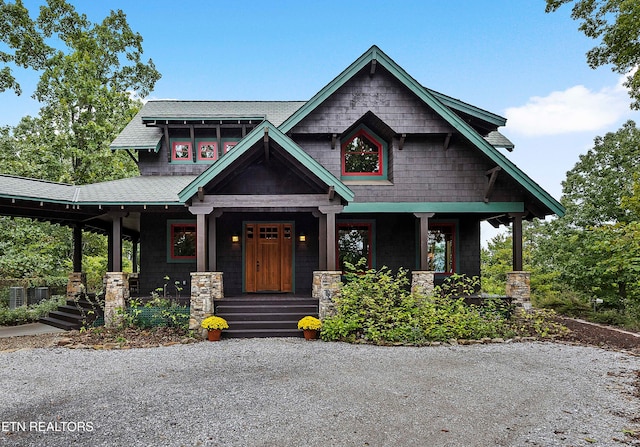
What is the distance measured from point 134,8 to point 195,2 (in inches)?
244

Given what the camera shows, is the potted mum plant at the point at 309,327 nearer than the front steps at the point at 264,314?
Yes

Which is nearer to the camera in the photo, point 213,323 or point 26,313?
point 213,323

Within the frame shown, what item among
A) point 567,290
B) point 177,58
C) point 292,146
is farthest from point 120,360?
point 177,58

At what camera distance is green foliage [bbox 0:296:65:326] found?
1112cm

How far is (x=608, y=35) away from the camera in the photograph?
12797 millimetres

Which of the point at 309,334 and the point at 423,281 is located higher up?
the point at 423,281

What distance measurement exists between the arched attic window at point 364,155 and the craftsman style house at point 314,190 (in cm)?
3

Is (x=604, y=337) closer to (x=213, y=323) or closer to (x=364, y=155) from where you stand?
(x=364, y=155)

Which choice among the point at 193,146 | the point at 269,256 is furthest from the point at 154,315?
the point at 193,146

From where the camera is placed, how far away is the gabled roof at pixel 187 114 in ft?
39.9

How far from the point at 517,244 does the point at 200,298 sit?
8.68 metres

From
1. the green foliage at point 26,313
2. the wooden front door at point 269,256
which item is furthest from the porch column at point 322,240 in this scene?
the green foliage at point 26,313

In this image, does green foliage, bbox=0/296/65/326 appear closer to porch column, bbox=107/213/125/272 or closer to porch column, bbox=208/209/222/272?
porch column, bbox=107/213/125/272

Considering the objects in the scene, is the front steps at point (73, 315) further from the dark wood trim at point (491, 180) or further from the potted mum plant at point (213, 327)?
the dark wood trim at point (491, 180)
